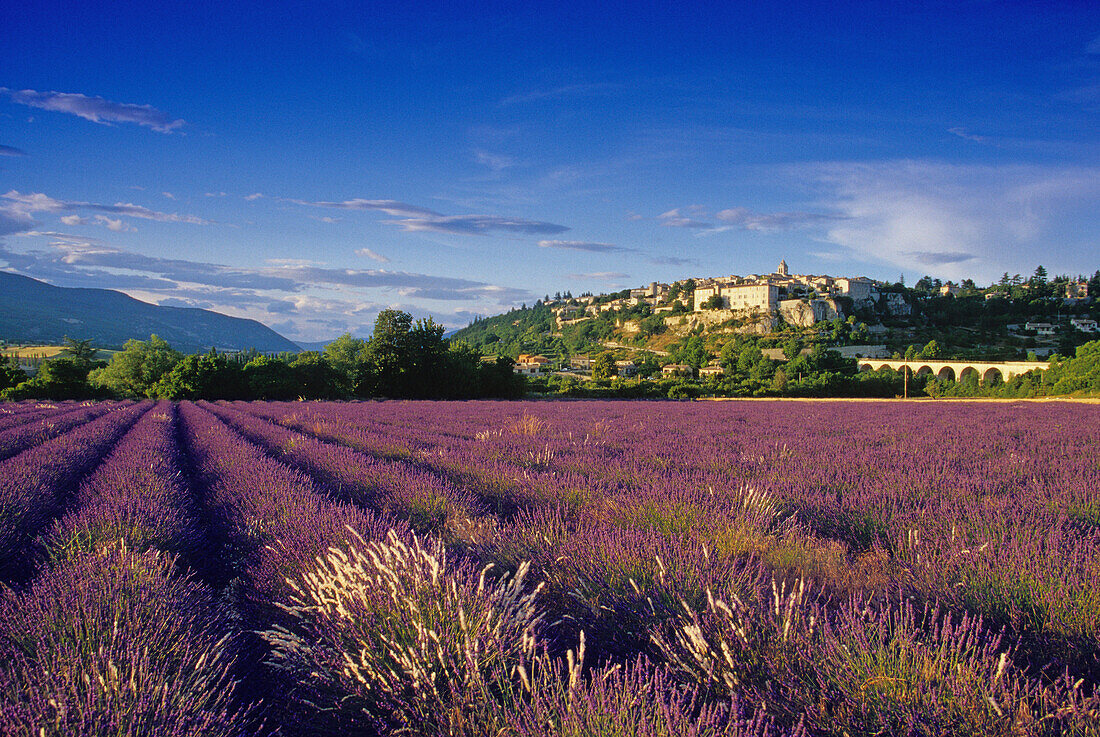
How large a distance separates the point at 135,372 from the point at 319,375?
50.9 ft

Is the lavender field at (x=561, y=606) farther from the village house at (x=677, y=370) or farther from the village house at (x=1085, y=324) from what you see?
the village house at (x=1085, y=324)

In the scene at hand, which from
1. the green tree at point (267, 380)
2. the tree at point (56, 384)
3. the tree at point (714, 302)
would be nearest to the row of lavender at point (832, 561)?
the green tree at point (267, 380)

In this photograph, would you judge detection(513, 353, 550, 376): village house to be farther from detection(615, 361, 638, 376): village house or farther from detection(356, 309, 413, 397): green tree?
detection(356, 309, 413, 397): green tree

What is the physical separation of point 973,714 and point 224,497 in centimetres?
487

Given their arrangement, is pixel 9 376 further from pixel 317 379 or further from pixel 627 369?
pixel 627 369

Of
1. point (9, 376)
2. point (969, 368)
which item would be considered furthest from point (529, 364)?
point (9, 376)

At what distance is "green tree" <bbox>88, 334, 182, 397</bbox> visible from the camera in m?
34.8

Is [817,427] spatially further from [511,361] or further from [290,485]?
[511,361]

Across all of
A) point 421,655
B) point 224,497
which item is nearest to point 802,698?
point 421,655

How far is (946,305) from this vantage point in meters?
106

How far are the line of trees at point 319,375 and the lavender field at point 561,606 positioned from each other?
27.1 meters

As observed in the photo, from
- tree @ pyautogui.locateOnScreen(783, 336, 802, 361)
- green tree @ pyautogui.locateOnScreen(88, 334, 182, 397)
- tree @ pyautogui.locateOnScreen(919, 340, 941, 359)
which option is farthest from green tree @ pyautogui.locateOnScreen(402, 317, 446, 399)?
tree @ pyautogui.locateOnScreen(919, 340, 941, 359)

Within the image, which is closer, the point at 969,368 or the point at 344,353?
the point at 344,353

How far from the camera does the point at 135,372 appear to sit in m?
36.4
